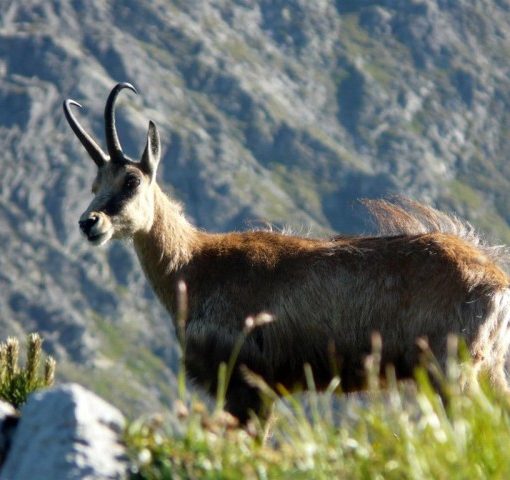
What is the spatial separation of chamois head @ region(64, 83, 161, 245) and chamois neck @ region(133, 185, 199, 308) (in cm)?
12

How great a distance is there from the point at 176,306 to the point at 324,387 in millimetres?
2108

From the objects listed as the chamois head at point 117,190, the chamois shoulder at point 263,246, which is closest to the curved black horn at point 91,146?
the chamois head at point 117,190

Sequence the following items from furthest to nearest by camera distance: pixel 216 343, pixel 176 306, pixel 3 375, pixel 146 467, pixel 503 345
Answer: pixel 176 306, pixel 216 343, pixel 503 345, pixel 3 375, pixel 146 467

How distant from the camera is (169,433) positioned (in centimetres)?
657

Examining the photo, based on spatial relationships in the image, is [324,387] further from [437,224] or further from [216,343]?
[437,224]

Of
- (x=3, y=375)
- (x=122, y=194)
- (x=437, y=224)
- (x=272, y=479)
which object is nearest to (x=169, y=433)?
(x=272, y=479)

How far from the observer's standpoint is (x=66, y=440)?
6.52 metres

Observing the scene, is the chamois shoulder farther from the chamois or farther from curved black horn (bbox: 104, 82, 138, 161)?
curved black horn (bbox: 104, 82, 138, 161)

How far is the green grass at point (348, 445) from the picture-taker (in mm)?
5773

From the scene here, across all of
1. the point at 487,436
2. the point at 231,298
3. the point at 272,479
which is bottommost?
the point at 231,298

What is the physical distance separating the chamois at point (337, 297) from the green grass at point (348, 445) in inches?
201

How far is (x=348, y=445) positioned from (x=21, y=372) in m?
4.84

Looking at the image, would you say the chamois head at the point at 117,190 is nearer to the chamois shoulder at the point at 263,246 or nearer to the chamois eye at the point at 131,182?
the chamois eye at the point at 131,182

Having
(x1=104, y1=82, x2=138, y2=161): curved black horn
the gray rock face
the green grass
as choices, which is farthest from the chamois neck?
the green grass
